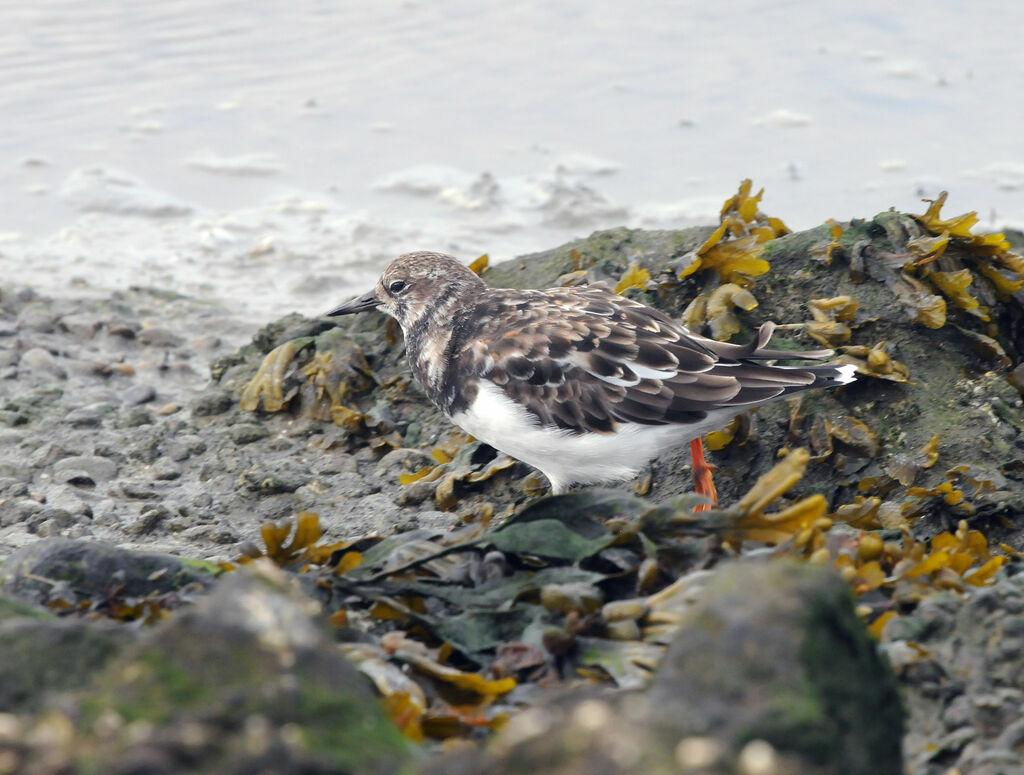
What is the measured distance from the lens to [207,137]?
8359 millimetres

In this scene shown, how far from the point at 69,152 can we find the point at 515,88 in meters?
3.33

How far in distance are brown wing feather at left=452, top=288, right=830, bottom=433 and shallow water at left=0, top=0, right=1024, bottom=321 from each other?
3.12 meters

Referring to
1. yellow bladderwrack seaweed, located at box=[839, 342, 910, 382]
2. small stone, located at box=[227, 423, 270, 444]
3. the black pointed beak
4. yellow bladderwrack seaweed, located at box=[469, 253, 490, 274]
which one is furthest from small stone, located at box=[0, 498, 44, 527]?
yellow bladderwrack seaweed, located at box=[839, 342, 910, 382]

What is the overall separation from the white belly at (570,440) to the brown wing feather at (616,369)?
0.04 meters

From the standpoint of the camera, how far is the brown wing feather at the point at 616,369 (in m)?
3.65

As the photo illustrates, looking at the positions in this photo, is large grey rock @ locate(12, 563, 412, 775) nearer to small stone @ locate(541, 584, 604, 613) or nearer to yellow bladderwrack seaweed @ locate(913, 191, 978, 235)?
small stone @ locate(541, 584, 604, 613)

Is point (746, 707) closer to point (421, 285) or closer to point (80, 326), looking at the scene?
point (421, 285)

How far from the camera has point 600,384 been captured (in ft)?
12.2

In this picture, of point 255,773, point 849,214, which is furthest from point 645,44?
point 255,773

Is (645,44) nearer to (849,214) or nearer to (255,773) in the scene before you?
(849,214)

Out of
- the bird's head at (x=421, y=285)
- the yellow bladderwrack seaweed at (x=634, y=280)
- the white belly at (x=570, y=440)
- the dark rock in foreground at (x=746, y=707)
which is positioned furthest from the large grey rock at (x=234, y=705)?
the yellow bladderwrack seaweed at (x=634, y=280)

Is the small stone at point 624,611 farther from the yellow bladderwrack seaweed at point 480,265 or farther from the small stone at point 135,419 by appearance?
the small stone at point 135,419

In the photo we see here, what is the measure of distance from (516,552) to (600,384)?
1.01 meters

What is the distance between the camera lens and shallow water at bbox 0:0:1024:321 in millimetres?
7254
